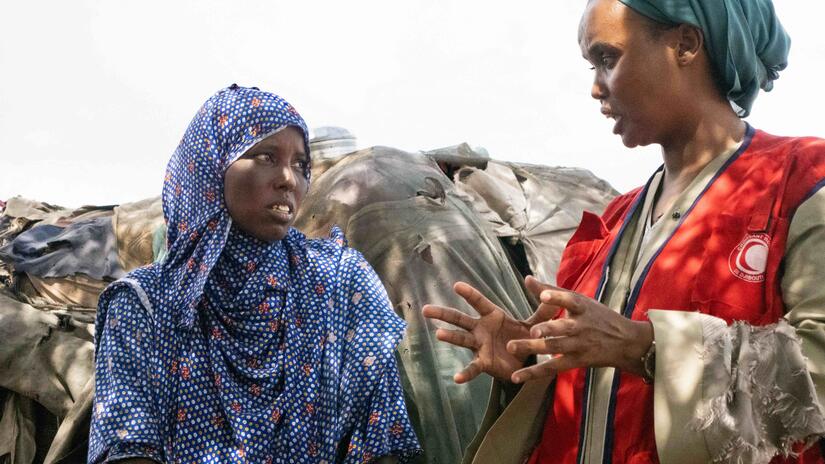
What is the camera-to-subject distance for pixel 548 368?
6.63 ft

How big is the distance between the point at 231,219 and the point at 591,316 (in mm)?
1682

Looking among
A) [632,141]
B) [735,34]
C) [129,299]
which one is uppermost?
[735,34]

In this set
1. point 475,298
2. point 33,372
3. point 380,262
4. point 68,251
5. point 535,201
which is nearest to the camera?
point 475,298

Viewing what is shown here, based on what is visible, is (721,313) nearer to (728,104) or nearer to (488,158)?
(728,104)

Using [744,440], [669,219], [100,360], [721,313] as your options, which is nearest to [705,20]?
[669,219]

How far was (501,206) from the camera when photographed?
5.27 metres

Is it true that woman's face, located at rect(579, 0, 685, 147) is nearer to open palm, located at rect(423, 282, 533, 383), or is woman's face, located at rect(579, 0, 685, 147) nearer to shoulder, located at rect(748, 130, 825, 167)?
shoulder, located at rect(748, 130, 825, 167)

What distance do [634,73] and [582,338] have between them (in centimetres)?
73

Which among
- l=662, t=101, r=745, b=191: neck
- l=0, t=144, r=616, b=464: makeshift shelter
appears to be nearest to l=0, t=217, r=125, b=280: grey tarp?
l=0, t=144, r=616, b=464: makeshift shelter

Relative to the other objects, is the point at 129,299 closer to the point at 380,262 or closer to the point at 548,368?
the point at 380,262

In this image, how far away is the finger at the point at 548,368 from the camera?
78.9 inches

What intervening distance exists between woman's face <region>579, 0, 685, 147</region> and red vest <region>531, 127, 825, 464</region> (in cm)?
20

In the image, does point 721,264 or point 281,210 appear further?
point 281,210

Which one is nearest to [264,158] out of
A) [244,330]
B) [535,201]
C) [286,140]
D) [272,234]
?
[286,140]
